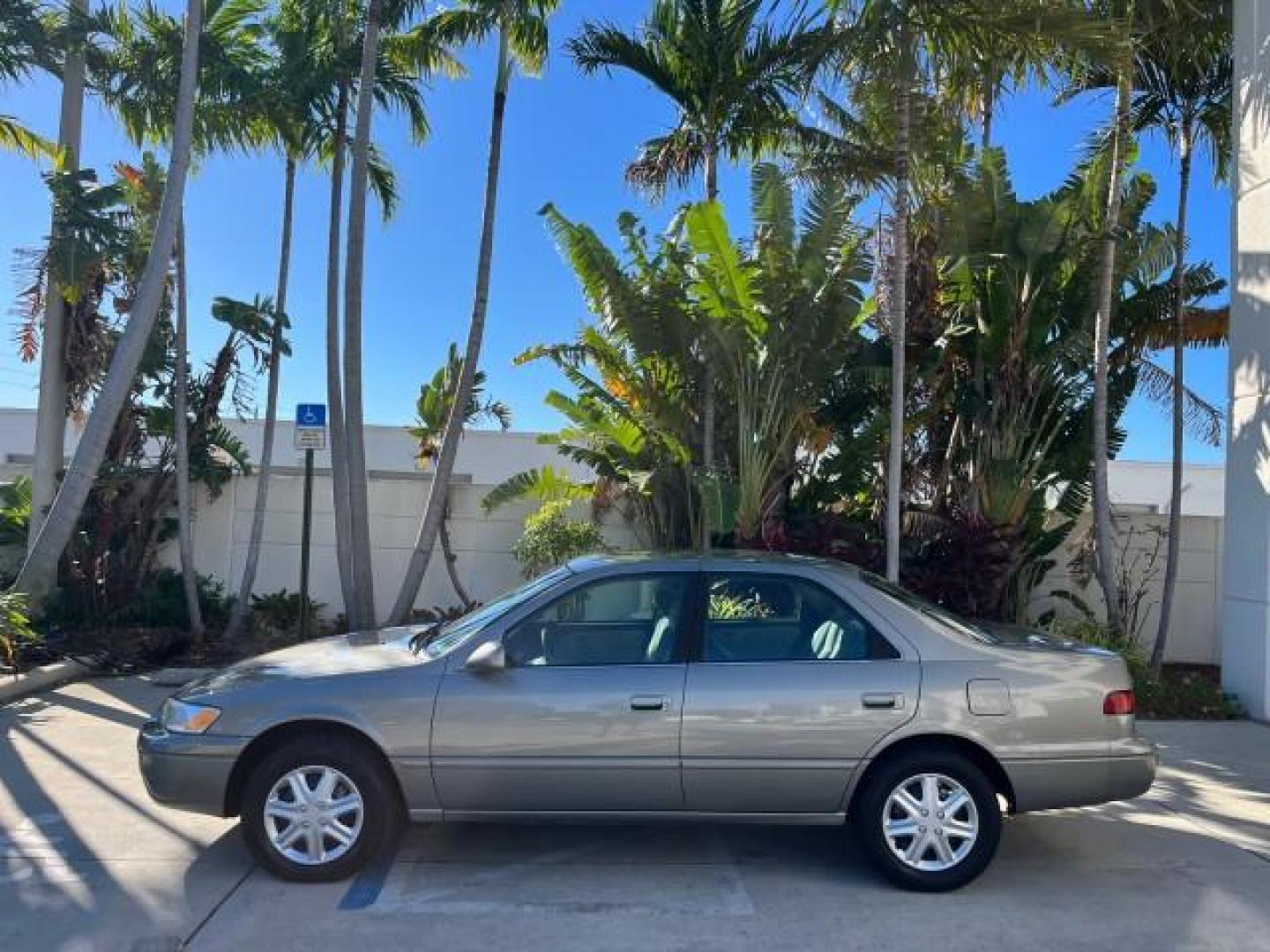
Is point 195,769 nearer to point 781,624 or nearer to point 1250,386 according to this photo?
point 781,624

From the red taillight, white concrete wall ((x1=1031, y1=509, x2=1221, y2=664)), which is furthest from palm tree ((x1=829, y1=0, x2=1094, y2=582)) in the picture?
the red taillight

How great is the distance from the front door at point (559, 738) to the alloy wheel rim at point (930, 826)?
1.01m

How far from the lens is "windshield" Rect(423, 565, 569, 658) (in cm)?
495

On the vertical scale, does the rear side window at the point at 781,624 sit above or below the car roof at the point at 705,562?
below

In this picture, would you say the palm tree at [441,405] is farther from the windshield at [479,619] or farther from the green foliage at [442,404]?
the windshield at [479,619]

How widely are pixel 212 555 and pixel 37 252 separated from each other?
385 cm

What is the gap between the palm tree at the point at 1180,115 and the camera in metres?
Answer: 10.4

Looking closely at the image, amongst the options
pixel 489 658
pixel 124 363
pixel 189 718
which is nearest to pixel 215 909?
pixel 189 718

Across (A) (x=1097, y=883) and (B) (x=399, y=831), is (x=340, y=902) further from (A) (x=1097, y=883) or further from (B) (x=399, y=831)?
(A) (x=1097, y=883)

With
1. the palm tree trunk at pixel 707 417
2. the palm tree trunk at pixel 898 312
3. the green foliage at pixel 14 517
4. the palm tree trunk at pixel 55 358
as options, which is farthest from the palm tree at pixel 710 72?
the green foliage at pixel 14 517

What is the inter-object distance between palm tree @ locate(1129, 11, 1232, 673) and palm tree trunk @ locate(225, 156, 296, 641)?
9.62m

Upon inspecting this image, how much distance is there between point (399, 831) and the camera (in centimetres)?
495

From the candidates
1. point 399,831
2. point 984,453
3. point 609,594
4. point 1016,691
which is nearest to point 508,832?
point 399,831

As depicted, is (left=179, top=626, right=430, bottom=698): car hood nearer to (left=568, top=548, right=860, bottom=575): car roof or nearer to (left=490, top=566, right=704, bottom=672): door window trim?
(left=490, top=566, right=704, bottom=672): door window trim
